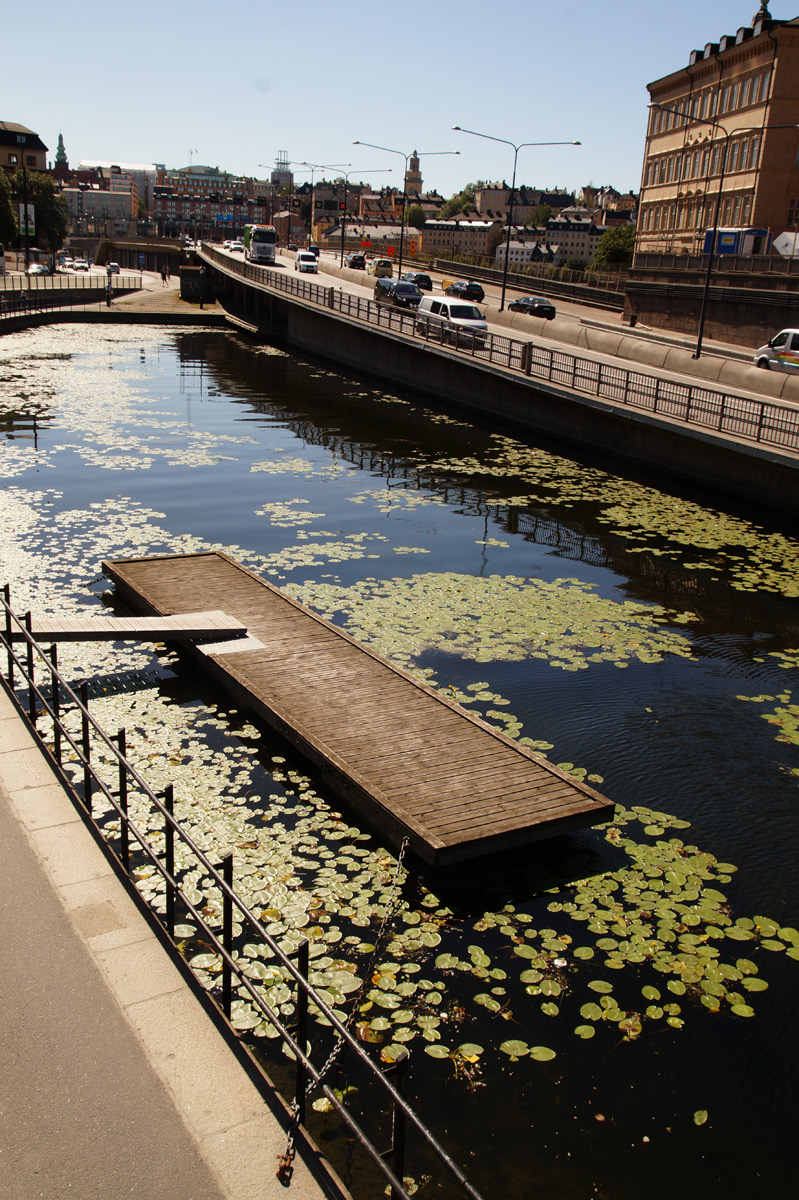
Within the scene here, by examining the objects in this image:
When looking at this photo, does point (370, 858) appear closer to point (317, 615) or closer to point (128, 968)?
point (128, 968)

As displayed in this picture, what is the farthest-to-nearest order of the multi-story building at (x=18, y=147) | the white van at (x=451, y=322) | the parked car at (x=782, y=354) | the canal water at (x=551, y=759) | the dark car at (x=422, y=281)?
the multi-story building at (x=18, y=147) < the dark car at (x=422, y=281) < the white van at (x=451, y=322) < the parked car at (x=782, y=354) < the canal water at (x=551, y=759)

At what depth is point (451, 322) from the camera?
144 ft

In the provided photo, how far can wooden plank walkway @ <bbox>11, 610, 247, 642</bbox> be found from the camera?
13.1 m

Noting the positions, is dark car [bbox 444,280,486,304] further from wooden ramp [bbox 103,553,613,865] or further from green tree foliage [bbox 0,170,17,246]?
green tree foliage [bbox 0,170,17,246]

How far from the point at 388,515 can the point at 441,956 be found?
16.5 m

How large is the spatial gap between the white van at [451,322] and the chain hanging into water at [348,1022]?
33469 mm

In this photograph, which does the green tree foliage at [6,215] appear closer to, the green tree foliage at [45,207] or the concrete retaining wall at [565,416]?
the green tree foliage at [45,207]

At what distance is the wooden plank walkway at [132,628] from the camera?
13.1 metres

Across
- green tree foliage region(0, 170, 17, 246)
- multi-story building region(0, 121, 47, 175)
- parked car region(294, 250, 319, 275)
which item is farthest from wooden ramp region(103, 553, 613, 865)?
multi-story building region(0, 121, 47, 175)

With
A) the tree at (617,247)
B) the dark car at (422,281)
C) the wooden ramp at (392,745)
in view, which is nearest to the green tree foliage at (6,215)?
the dark car at (422,281)

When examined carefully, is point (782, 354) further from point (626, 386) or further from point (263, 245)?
point (263, 245)

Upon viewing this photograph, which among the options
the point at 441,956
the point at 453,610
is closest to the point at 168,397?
the point at 453,610

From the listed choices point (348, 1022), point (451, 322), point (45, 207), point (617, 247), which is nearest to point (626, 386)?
point (451, 322)

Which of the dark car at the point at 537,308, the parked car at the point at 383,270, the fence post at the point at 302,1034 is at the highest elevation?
the parked car at the point at 383,270
